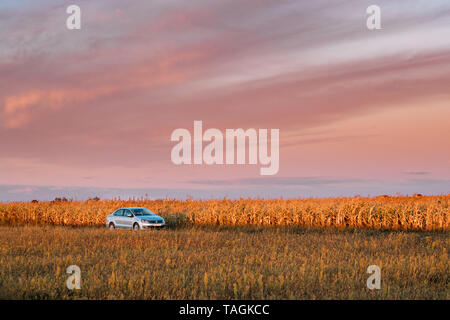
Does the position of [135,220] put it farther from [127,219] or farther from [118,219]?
[118,219]

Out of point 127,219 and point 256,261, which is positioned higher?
point 127,219

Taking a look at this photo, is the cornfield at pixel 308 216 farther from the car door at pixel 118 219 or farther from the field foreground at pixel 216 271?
the field foreground at pixel 216 271

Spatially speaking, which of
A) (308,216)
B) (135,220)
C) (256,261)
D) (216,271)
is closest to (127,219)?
(135,220)

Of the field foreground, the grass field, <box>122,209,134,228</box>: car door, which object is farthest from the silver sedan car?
the field foreground

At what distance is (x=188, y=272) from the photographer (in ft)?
50.6

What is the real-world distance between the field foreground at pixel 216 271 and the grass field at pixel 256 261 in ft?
0.14

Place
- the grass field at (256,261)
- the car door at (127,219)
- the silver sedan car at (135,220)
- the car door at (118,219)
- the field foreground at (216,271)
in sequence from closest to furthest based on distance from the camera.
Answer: the field foreground at (216,271), the grass field at (256,261), the silver sedan car at (135,220), the car door at (127,219), the car door at (118,219)

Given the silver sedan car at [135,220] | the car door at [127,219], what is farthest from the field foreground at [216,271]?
the car door at [127,219]

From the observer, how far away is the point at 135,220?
109 feet

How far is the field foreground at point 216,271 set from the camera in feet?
41.0

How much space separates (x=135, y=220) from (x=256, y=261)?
1746 centimetres

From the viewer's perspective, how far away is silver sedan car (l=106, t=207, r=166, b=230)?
32844mm

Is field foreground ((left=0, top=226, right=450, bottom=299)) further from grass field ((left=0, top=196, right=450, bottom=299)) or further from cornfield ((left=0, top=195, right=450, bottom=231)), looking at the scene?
cornfield ((left=0, top=195, right=450, bottom=231))
